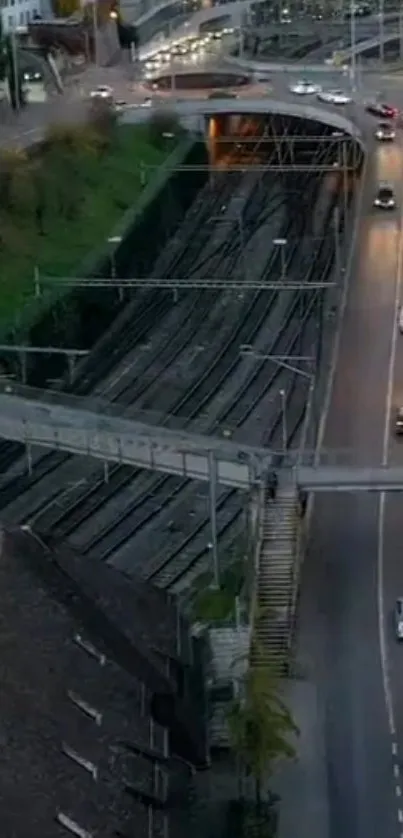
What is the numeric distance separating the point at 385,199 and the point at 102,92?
14.8 m

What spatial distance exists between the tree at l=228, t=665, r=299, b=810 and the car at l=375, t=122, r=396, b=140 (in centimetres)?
4120

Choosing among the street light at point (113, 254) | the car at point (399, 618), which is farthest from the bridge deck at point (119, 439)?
the street light at point (113, 254)

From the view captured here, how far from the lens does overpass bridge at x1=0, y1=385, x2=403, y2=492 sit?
2983cm

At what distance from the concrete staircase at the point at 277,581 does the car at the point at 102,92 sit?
3630 cm

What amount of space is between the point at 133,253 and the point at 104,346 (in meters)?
8.57

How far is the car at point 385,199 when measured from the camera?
179 feet

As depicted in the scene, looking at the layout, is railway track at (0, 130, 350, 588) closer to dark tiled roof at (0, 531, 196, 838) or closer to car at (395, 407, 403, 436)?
car at (395, 407, 403, 436)

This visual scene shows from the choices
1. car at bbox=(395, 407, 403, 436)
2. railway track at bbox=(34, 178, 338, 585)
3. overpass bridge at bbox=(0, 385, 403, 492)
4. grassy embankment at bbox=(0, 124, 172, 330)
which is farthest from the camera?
grassy embankment at bbox=(0, 124, 172, 330)

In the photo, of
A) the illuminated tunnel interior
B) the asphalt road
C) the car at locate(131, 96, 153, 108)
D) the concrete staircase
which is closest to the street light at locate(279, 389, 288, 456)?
the asphalt road

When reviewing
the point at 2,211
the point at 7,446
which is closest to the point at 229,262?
the point at 2,211

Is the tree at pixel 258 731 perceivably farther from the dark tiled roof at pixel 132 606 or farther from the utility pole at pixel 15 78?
the utility pole at pixel 15 78

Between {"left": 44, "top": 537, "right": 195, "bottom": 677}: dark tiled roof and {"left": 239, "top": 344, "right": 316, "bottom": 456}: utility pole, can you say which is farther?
{"left": 239, "top": 344, "right": 316, "bottom": 456}: utility pole

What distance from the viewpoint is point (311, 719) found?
990 inches

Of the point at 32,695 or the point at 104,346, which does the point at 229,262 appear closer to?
the point at 104,346
